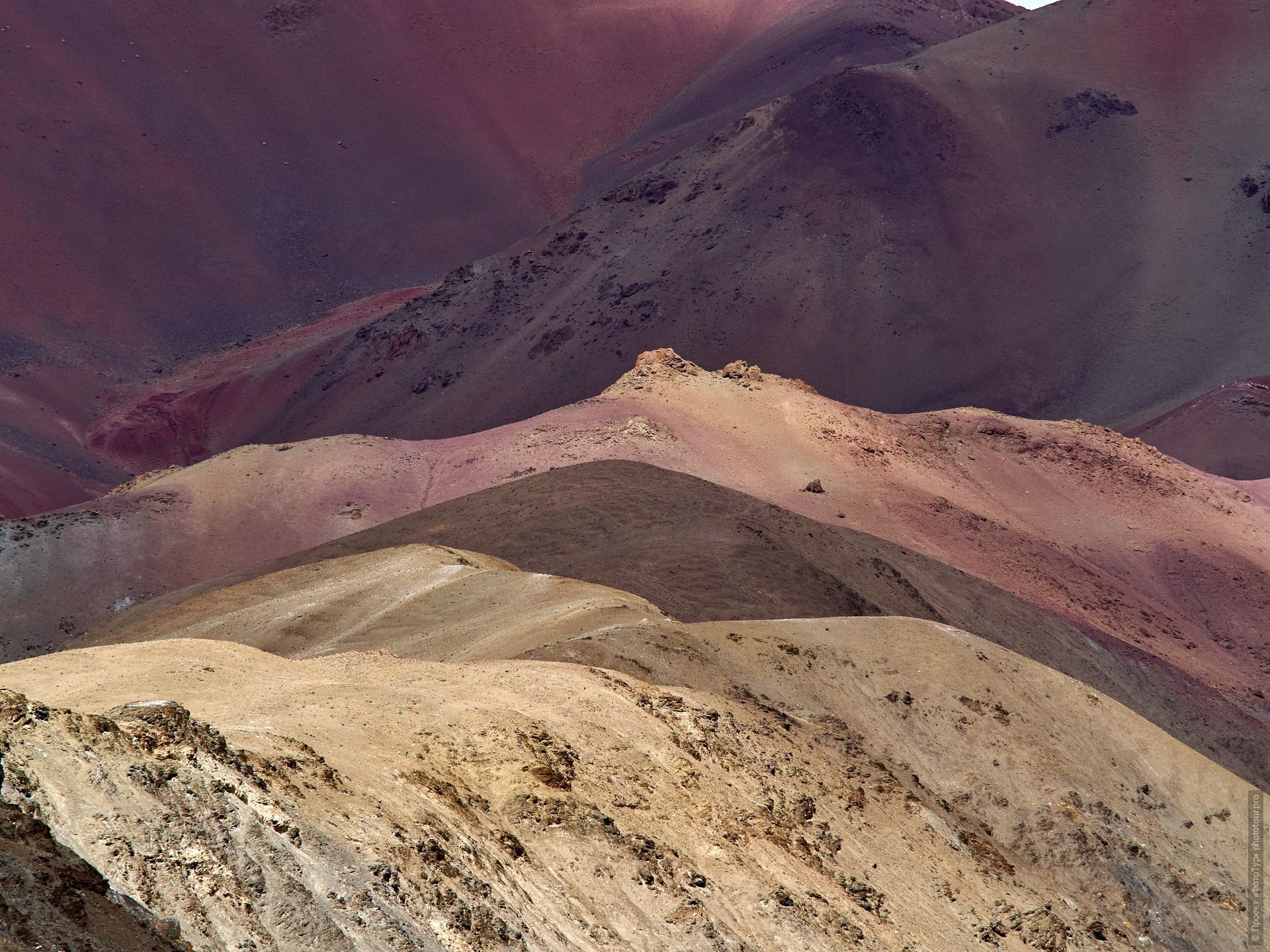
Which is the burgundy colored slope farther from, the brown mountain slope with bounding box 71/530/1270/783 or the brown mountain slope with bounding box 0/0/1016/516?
the brown mountain slope with bounding box 71/530/1270/783

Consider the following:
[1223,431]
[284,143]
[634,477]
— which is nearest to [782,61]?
[284,143]

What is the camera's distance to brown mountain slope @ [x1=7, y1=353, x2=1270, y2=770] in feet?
89.7

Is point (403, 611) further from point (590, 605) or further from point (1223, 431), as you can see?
point (1223, 431)

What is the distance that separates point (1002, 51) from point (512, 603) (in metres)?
49.1

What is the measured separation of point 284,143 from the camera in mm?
65688

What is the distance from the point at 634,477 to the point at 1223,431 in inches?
883

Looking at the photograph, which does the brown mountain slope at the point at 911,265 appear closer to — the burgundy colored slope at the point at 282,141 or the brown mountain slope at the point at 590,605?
the burgundy colored slope at the point at 282,141

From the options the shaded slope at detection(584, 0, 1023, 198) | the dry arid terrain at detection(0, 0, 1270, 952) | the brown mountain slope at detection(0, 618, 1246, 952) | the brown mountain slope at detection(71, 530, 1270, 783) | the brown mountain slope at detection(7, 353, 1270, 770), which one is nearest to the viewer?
the brown mountain slope at detection(0, 618, 1246, 952)

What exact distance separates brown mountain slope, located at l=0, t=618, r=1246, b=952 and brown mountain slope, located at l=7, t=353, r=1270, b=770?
1072cm

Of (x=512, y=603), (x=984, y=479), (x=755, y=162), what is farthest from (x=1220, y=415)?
(x=512, y=603)

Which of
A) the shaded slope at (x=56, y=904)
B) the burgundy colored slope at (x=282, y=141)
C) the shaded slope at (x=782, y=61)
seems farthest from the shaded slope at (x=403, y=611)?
the shaded slope at (x=782, y=61)

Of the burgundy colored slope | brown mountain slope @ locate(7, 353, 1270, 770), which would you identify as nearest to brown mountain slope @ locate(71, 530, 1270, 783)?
brown mountain slope @ locate(7, 353, 1270, 770)

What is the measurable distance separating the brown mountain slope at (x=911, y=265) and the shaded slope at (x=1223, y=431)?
212 cm

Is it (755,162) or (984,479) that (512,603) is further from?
(755,162)
